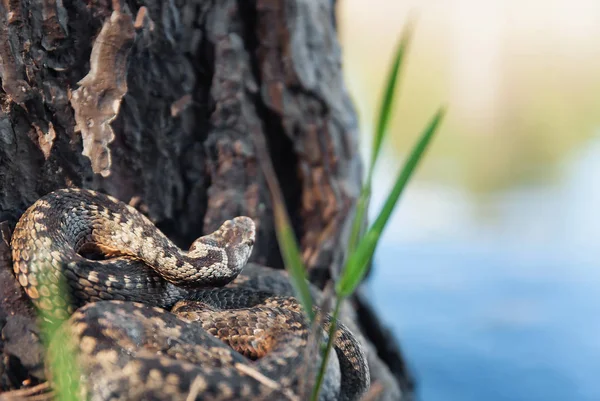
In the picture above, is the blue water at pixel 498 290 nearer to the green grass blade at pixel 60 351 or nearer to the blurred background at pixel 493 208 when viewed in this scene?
the blurred background at pixel 493 208

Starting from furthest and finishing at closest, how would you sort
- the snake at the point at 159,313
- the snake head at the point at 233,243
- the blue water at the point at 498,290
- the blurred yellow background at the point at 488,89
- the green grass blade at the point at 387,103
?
the blurred yellow background at the point at 488,89
the blue water at the point at 498,290
the snake head at the point at 233,243
the snake at the point at 159,313
the green grass blade at the point at 387,103

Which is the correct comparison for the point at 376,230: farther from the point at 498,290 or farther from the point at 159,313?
the point at 498,290

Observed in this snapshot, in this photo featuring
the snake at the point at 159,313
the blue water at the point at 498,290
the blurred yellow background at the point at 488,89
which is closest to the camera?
the snake at the point at 159,313

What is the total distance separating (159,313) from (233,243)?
0.71 metres

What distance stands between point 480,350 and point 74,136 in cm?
510

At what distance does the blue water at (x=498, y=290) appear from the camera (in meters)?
6.32

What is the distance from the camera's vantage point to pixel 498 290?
7969 millimetres

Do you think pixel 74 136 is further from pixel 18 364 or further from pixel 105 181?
pixel 18 364

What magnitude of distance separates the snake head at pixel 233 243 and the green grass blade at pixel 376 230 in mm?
1151

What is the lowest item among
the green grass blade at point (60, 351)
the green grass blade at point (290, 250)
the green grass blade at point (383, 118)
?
the green grass blade at point (60, 351)

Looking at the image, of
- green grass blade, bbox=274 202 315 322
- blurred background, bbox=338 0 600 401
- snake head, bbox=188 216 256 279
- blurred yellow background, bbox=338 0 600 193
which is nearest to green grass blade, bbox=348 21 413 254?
green grass blade, bbox=274 202 315 322

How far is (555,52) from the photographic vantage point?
17172 millimetres

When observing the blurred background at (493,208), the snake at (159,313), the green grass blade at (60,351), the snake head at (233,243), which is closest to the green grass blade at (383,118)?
the snake at (159,313)

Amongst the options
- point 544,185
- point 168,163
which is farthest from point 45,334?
point 544,185
